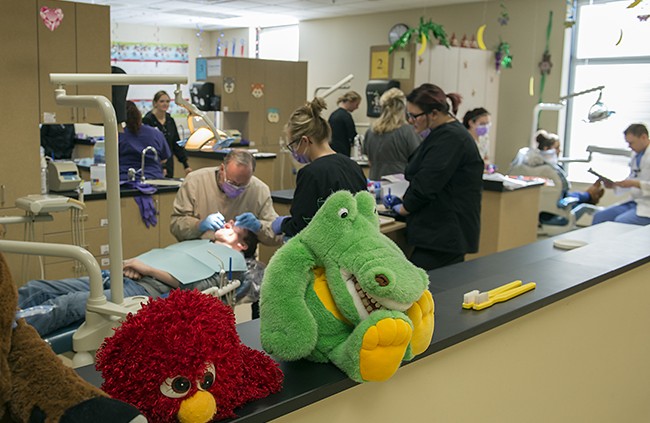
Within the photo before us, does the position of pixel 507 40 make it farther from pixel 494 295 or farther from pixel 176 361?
pixel 176 361

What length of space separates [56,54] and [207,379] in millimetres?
4058

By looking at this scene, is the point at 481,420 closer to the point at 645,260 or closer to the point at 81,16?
the point at 645,260

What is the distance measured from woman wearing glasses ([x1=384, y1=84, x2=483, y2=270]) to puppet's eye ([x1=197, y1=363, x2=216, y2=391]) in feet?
7.70

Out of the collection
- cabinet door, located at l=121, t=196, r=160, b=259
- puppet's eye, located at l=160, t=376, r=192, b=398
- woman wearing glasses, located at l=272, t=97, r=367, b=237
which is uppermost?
woman wearing glasses, located at l=272, t=97, r=367, b=237

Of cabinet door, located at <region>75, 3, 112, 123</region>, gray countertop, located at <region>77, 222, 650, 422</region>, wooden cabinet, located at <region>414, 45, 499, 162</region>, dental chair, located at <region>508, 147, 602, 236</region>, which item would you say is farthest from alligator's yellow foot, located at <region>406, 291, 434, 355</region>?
wooden cabinet, located at <region>414, 45, 499, 162</region>

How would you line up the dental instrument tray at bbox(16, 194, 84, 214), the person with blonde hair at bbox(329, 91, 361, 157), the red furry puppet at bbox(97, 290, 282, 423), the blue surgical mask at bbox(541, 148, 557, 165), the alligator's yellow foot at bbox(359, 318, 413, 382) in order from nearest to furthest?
the red furry puppet at bbox(97, 290, 282, 423) → the alligator's yellow foot at bbox(359, 318, 413, 382) → the dental instrument tray at bbox(16, 194, 84, 214) → the blue surgical mask at bbox(541, 148, 557, 165) → the person with blonde hair at bbox(329, 91, 361, 157)

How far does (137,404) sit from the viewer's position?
98 centimetres

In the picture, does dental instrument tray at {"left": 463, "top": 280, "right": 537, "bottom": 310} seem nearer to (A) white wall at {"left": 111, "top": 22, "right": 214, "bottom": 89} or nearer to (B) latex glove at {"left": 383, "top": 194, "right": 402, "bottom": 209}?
(B) latex glove at {"left": 383, "top": 194, "right": 402, "bottom": 209}

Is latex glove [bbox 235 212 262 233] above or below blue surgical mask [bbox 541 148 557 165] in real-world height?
below

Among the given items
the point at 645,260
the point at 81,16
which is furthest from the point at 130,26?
the point at 645,260

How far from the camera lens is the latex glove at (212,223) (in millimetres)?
3227

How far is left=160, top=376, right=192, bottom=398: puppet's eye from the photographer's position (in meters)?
0.96

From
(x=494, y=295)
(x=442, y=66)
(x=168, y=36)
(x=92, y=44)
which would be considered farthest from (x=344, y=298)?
(x=168, y=36)

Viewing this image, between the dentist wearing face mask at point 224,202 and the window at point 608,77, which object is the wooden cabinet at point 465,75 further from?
the dentist wearing face mask at point 224,202
